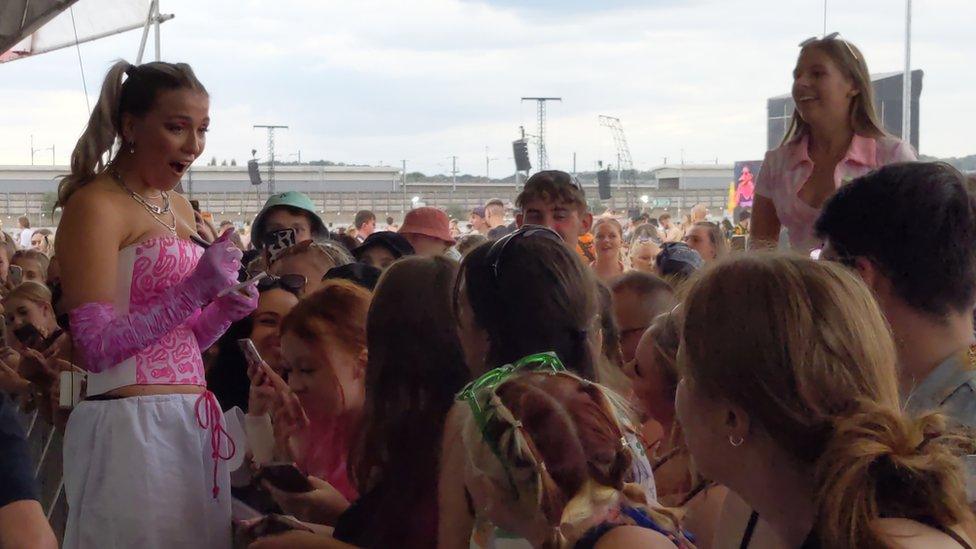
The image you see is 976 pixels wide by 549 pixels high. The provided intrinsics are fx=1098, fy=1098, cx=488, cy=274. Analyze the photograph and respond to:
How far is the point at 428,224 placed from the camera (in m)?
6.34

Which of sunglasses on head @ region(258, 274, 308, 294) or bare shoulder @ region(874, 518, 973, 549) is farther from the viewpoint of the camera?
sunglasses on head @ region(258, 274, 308, 294)

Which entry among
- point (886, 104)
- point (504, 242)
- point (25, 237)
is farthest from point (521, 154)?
point (504, 242)

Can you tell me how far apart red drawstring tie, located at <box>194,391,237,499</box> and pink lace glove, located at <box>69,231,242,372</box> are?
23 cm

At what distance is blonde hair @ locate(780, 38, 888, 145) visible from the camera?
3.62 metres

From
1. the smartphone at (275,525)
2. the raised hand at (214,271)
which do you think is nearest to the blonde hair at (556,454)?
the smartphone at (275,525)

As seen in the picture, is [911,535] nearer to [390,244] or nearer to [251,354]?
[251,354]

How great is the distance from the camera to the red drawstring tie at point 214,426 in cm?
294

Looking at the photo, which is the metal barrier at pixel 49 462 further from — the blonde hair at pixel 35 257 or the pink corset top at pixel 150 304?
the blonde hair at pixel 35 257

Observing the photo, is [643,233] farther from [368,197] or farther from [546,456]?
[368,197]

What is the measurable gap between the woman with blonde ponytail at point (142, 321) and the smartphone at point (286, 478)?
124 millimetres

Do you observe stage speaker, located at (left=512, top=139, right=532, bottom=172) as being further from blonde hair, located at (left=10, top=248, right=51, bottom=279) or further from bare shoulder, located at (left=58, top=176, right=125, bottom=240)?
bare shoulder, located at (left=58, top=176, right=125, bottom=240)

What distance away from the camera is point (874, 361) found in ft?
5.01

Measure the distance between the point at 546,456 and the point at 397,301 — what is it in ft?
3.14

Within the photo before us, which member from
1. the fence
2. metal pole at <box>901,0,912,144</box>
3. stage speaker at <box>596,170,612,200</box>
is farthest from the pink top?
the fence
